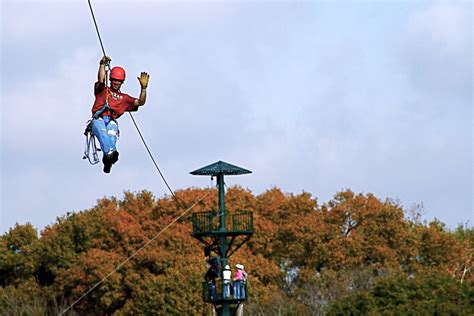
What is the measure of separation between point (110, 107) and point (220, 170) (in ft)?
118

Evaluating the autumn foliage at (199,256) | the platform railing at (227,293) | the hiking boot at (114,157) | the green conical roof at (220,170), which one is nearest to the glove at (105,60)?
the hiking boot at (114,157)

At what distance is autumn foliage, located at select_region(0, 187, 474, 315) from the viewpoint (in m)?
69.1

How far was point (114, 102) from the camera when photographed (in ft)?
67.6

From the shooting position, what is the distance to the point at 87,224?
76.5 m

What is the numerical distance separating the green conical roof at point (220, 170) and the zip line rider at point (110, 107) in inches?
1397

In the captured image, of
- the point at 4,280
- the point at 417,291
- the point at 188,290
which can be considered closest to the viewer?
the point at 417,291

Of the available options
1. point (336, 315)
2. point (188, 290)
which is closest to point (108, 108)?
point (336, 315)

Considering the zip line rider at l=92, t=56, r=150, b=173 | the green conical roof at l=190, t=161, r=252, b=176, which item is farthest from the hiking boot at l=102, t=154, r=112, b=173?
the green conical roof at l=190, t=161, r=252, b=176

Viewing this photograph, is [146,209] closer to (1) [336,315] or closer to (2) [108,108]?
(1) [336,315]

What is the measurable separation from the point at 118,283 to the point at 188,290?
15.1 ft

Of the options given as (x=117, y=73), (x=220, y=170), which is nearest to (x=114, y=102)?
(x=117, y=73)

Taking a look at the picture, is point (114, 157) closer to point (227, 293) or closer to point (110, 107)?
point (110, 107)

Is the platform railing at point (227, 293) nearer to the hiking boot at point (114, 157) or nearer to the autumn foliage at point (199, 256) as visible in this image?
the autumn foliage at point (199, 256)

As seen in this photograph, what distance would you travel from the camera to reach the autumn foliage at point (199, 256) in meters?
69.1
